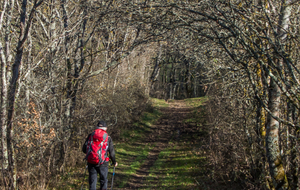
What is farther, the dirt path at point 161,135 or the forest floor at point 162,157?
the dirt path at point 161,135

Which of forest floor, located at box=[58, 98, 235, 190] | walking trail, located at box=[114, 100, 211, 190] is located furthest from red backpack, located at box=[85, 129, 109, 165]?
walking trail, located at box=[114, 100, 211, 190]

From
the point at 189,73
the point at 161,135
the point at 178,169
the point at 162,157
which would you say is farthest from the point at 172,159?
the point at 161,135

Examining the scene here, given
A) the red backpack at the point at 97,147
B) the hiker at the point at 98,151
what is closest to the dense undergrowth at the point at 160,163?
the hiker at the point at 98,151

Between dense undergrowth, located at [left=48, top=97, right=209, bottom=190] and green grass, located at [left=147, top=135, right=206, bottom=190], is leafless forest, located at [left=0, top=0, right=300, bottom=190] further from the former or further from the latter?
green grass, located at [left=147, top=135, right=206, bottom=190]

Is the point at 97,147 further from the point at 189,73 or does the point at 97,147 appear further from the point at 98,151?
the point at 189,73

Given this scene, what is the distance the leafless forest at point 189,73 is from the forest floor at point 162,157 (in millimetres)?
1030

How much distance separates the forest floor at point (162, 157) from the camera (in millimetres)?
8117

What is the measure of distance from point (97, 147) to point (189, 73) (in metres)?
4.02

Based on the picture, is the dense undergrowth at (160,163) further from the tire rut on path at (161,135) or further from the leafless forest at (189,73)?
the leafless forest at (189,73)

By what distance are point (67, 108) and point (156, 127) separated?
9.70 meters

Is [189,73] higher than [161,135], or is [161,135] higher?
[189,73]

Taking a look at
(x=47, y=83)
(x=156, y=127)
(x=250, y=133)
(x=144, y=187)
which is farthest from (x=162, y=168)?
(x=156, y=127)

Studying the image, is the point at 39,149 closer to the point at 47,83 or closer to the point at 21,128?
the point at 21,128

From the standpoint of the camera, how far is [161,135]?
50.9ft
